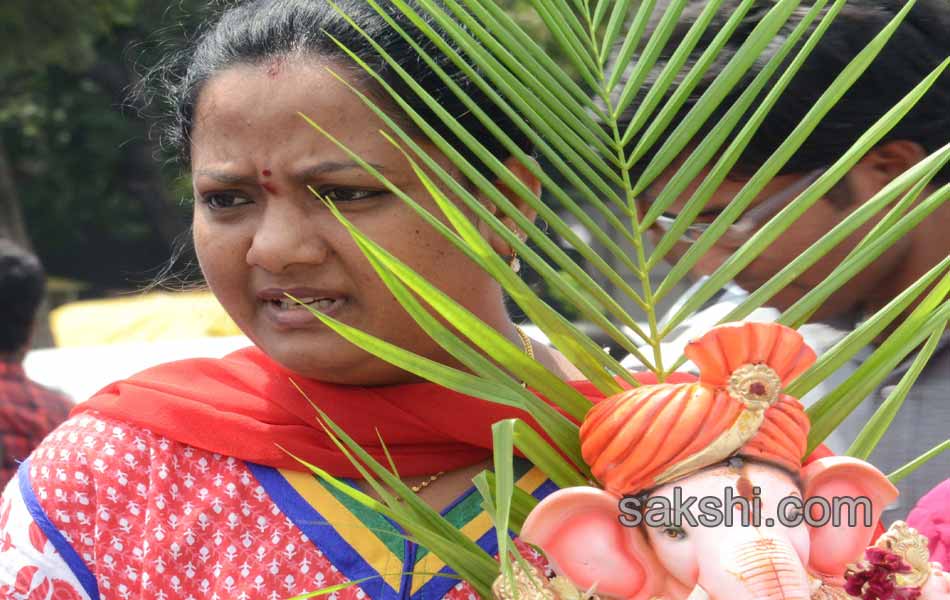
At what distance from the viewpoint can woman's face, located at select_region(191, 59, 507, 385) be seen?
172 centimetres

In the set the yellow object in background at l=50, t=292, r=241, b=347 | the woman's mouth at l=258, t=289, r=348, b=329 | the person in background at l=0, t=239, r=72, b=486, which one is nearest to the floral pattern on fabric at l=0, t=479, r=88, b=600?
the woman's mouth at l=258, t=289, r=348, b=329

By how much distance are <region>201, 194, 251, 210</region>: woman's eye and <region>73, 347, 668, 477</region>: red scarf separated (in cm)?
27

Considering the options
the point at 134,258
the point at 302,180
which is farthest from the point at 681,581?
the point at 134,258

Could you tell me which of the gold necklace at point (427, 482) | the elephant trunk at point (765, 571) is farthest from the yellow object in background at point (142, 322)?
the elephant trunk at point (765, 571)

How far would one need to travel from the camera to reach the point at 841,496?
56.9 inches

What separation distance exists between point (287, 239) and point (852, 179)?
1.10 meters

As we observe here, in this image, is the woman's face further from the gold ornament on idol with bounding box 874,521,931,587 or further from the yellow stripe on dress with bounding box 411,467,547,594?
the gold ornament on idol with bounding box 874,521,931,587

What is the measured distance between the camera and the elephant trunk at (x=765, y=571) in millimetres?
1304

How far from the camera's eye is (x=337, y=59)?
182 cm

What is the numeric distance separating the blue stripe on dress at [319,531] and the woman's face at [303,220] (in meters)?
0.17

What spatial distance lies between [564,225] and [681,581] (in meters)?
0.41

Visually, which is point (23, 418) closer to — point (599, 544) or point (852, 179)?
point (852, 179)

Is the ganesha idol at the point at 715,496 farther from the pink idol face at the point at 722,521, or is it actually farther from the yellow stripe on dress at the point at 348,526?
the yellow stripe on dress at the point at 348,526

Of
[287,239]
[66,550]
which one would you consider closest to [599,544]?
[287,239]
